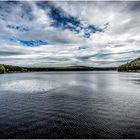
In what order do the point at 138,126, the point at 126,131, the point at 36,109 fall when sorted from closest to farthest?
1. the point at 126,131
2. the point at 138,126
3. the point at 36,109

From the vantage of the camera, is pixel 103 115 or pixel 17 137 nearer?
pixel 17 137

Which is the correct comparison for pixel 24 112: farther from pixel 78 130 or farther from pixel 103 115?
pixel 103 115

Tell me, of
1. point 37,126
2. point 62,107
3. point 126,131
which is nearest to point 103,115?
point 126,131

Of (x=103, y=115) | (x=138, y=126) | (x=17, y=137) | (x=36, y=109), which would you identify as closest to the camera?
(x=17, y=137)

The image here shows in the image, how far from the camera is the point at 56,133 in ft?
56.7

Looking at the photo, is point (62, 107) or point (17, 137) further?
point (62, 107)

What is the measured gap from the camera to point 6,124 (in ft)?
64.4

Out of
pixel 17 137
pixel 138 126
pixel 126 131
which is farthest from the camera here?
pixel 138 126

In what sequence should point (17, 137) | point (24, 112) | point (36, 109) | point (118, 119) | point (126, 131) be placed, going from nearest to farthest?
point (17, 137) → point (126, 131) → point (118, 119) → point (24, 112) → point (36, 109)

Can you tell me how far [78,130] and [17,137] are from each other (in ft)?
24.4

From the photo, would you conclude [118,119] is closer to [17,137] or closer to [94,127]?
[94,127]

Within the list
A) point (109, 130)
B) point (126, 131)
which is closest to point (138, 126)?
point (126, 131)

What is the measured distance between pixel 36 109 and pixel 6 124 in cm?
761

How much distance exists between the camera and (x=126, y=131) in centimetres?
1756
